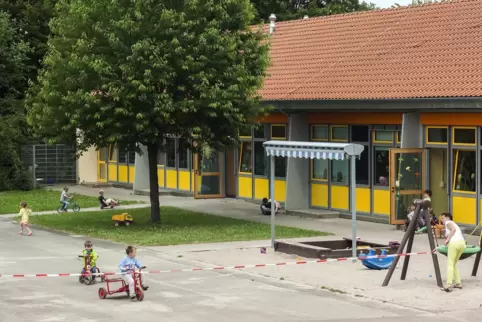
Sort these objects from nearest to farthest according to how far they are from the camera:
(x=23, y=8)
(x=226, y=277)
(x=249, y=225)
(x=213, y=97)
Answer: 1. (x=226, y=277)
2. (x=213, y=97)
3. (x=249, y=225)
4. (x=23, y=8)

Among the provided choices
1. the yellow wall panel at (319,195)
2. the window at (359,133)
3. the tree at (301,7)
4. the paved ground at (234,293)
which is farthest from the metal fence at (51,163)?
the paved ground at (234,293)

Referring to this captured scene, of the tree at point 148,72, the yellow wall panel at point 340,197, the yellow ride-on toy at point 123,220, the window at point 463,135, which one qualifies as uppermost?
the tree at point 148,72

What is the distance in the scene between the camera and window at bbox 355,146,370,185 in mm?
31938

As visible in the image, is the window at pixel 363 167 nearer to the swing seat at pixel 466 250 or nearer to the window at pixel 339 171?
the window at pixel 339 171

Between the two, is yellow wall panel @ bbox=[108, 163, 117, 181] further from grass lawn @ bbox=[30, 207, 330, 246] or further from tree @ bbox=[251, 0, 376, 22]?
tree @ bbox=[251, 0, 376, 22]

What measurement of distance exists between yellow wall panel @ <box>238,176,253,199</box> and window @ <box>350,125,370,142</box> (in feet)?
20.5

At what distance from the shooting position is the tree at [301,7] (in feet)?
200

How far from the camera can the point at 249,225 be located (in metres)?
30.1

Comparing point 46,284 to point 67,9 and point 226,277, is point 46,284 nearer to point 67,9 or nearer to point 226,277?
point 226,277

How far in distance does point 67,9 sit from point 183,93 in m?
4.29

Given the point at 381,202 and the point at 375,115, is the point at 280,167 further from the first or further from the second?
the point at 375,115

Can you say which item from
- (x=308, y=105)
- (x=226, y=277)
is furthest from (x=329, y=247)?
(x=308, y=105)

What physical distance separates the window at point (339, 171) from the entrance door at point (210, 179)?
6744 mm

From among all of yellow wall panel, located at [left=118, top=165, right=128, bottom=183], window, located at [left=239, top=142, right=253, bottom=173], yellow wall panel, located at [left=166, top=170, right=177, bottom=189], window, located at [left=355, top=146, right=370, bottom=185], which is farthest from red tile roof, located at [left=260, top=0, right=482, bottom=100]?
yellow wall panel, located at [left=118, top=165, right=128, bottom=183]
